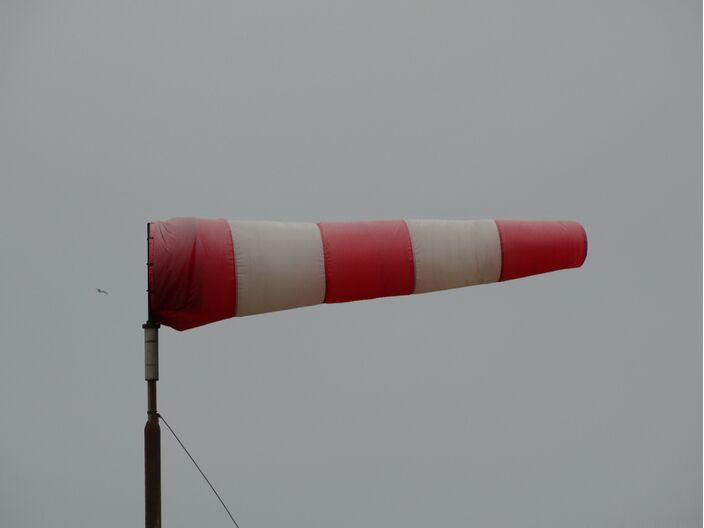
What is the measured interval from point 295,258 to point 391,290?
60cm

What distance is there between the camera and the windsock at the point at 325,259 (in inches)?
165

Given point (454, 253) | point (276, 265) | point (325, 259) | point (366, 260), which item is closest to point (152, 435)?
point (276, 265)

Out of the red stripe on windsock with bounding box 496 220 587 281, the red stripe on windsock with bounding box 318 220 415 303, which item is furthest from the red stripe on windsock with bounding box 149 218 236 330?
the red stripe on windsock with bounding box 496 220 587 281

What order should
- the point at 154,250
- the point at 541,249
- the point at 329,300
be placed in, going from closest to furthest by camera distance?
the point at 154,250
the point at 329,300
the point at 541,249

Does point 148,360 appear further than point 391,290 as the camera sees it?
A: No

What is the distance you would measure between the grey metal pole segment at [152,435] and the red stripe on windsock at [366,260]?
0.93 metres

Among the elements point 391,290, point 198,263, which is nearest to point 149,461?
point 198,263

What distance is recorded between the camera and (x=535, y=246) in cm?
491

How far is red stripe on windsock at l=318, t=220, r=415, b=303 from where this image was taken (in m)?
4.51

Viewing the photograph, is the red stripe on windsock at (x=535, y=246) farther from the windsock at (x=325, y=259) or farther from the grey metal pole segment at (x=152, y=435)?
the grey metal pole segment at (x=152, y=435)

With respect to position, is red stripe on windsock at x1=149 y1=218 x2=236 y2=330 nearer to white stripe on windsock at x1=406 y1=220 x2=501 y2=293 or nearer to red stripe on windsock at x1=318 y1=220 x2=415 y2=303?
red stripe on windsock at x1=318 y1=220 x2=415 y2=303

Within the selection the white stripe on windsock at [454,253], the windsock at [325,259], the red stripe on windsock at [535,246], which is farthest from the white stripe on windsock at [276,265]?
the red stripe on windsock at [535,246]

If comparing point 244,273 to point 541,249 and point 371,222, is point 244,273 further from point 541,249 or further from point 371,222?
point 541,249

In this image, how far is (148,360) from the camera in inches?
167
